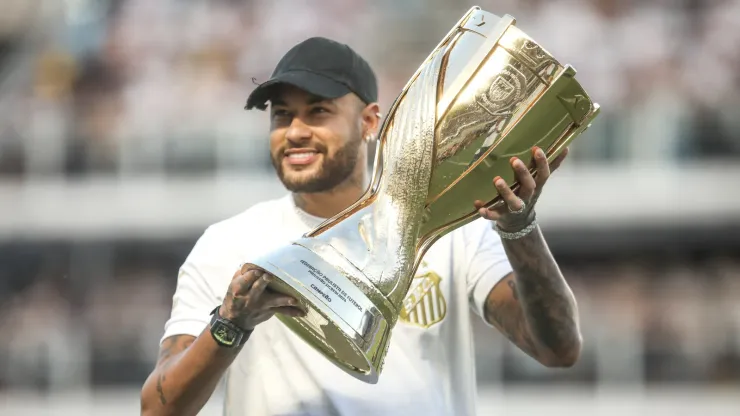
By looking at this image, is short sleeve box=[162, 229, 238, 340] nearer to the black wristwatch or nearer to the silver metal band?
the black wristwatch

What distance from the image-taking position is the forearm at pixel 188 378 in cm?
213

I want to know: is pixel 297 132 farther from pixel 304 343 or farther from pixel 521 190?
pixel 521 190

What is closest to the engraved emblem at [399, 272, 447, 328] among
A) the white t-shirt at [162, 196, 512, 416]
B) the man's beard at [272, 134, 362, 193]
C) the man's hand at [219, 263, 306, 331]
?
the white t-shirt at [162, 196, 512, 416]

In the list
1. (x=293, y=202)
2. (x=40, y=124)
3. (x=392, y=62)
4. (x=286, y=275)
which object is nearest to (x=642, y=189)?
(x=392, y=62)

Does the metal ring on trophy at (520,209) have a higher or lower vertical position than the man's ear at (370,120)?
lower

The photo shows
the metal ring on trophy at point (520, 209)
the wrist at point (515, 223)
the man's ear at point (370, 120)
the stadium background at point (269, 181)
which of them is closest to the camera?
the metal ring on trophy at point (520, 209)

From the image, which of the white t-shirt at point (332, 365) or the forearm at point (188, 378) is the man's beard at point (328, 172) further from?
the forearm at point (188, 378)

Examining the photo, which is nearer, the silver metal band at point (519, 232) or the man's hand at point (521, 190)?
the man's hand at point (521, 190)

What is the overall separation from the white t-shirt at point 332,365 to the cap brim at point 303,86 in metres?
0.28

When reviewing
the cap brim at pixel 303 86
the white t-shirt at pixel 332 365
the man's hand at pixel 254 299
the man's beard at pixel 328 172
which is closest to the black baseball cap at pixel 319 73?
the cap brim at pixel 303 86

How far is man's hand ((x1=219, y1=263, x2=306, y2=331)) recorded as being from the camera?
1907 mm

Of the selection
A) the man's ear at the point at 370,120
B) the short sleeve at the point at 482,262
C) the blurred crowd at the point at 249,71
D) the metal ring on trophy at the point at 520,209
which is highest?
the blurred crowd at the point at 249,71

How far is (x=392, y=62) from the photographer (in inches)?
391

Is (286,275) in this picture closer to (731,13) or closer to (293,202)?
(293,202)
